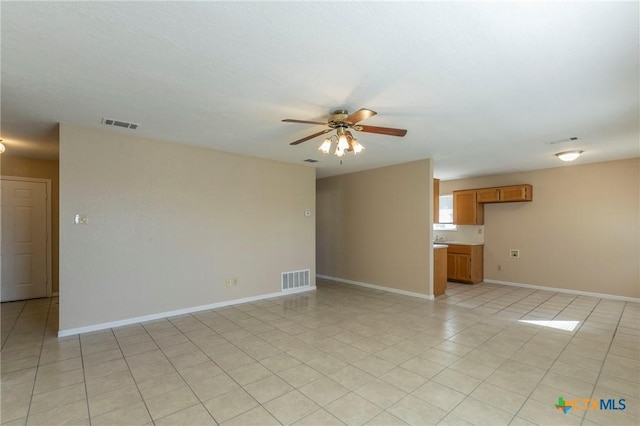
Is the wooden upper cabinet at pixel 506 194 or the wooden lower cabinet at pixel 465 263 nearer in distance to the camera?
the wooden upper cabinet at pixel 506 194

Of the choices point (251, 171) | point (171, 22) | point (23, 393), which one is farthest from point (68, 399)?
point (251, 171)

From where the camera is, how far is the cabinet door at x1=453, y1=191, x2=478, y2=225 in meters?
7.13

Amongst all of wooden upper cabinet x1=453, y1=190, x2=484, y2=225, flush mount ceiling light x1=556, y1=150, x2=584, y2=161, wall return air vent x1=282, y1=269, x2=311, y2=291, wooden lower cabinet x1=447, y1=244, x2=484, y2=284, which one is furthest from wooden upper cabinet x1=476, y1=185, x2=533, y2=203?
wall return air vent x1=282, y1=269, x2=311, y2=291

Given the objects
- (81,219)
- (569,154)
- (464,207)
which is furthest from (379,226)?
(81,219)

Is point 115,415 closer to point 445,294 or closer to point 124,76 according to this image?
point 124,76

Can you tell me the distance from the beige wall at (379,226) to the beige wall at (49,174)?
542cm

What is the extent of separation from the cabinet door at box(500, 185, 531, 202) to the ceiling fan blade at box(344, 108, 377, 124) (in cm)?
535

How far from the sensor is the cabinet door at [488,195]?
Result: 671 centimetres

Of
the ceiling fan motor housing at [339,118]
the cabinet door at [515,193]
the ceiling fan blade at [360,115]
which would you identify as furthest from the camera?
the cabinet door at [515,193]

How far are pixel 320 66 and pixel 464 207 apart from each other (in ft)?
20.6

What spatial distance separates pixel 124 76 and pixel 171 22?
0.97 metres

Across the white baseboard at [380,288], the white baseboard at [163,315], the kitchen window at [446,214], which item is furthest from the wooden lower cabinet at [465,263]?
the white baseboard at [163,315]

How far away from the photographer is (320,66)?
7.35 ft

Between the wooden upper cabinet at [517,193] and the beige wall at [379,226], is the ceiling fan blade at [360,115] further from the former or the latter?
the wooden upper cabinet at [517,193]
